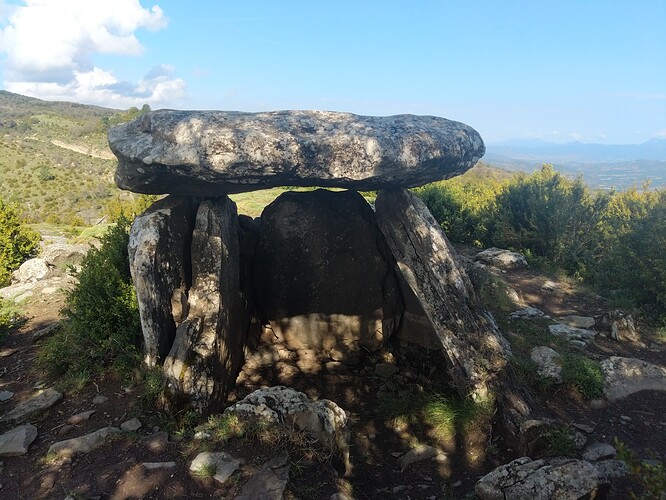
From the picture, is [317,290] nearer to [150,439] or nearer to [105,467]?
[150,439]

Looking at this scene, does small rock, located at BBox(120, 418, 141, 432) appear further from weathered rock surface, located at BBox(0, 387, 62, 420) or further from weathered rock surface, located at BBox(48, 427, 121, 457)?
weathered rock surface, located at BBox(0, 387, 62, 420)

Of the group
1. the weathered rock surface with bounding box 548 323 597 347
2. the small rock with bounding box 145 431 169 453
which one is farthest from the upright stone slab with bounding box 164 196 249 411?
the weathered rock surface with bounding box 548 323 597 347

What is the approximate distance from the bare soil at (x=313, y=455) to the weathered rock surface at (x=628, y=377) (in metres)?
0.12

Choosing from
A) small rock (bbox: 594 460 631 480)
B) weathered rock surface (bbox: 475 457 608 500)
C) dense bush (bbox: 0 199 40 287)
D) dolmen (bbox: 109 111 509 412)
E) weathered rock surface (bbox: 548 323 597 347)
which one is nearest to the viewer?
weathered rock surface (bbox: 475 457 608 500)

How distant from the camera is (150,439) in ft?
16.4

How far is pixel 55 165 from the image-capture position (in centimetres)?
5503

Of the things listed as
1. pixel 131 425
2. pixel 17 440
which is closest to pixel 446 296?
pixel 131 425

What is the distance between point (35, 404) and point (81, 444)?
1341mm

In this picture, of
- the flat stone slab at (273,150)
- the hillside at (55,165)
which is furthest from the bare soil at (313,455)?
the hillside at (55,165)

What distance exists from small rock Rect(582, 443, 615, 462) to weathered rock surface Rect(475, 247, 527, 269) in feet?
23.7

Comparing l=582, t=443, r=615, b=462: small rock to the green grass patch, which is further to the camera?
the green grass patch

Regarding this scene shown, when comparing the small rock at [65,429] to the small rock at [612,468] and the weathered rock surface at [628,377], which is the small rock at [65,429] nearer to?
the small rock at [612,468]

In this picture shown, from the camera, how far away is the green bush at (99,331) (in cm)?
642

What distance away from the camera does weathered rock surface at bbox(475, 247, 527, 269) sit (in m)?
12.0
